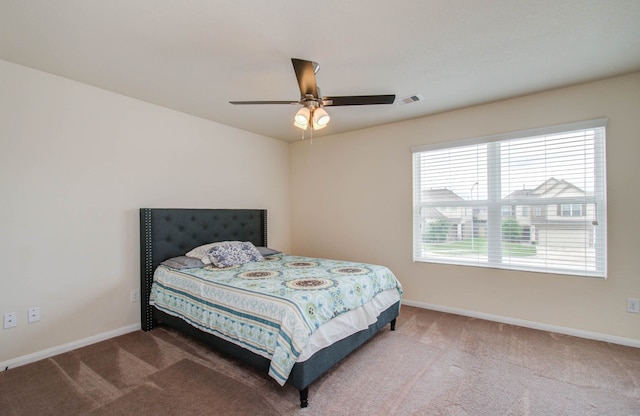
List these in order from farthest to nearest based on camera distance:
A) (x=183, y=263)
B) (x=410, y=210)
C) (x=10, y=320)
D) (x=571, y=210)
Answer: (x=410, y=210), (x=183, y=263), (x=571, y=210), (x=10, y=320)

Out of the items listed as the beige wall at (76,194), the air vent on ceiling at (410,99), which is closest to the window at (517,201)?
the air vent on ceiling at (410,99)

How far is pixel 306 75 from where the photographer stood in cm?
199

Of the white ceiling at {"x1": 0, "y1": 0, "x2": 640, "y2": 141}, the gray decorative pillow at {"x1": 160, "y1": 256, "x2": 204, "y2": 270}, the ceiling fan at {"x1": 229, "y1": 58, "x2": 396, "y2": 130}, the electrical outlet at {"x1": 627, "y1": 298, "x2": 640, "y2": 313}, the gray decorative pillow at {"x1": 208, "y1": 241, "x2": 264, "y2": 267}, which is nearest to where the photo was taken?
the white ceiling at {"x1": 0, "y1": 0, "x2": 640, "y2": 141}

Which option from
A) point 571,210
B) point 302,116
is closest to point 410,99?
point 302,116

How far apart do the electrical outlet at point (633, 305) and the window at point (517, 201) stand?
0.28 m

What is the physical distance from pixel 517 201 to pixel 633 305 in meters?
1.25

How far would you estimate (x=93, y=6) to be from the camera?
5.47ft

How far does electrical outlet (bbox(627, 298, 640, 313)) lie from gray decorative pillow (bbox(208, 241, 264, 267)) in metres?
3.51

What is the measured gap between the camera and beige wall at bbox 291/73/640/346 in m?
2.54

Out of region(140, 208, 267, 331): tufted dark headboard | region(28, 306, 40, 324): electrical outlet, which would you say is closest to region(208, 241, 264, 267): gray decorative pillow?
region(140, 208, 267, 331): tufted dark headboard

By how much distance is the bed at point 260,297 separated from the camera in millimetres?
1791

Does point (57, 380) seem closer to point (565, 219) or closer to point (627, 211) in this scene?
point (565, 219)

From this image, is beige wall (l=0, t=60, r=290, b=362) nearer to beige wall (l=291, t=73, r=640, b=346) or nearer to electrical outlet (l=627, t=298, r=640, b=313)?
beige wall (l=291, t=73, r=640, b=346)

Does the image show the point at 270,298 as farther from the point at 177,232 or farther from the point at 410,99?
the point at 410,99
